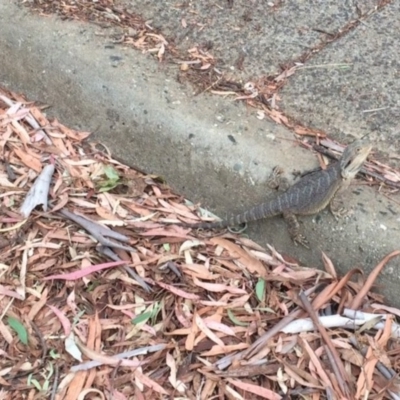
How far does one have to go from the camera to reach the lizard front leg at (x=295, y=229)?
2.96 meters

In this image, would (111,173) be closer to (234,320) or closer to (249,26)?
(234,320)

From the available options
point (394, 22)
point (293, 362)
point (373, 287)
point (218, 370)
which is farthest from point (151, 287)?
point (394, 22)

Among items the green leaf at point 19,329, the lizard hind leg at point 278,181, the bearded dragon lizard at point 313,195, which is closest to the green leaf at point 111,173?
the bearded dragon lizard at point 313,195

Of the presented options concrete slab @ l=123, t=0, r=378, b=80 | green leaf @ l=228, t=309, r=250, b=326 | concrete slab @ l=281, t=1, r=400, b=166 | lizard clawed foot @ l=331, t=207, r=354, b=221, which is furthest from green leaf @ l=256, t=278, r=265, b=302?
concrete slab @ l=123, t=0, r=378, b=80

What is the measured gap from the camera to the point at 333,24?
367 cm

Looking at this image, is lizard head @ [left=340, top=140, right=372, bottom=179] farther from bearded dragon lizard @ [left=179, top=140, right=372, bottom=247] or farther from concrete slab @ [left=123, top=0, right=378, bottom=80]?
concrete slab @ [left=123, top=0, right=378, bottom=80]

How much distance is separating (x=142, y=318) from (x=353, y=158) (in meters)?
1.09

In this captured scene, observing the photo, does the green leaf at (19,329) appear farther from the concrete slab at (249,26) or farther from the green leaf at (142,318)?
the concrete slab at (249,26)

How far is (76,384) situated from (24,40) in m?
1.91

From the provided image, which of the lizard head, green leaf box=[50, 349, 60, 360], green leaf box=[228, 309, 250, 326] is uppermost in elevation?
the lizard head

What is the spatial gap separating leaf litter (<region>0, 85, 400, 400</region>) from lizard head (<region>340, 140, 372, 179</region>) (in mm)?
382

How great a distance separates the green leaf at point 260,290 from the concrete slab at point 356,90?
2.57 feet

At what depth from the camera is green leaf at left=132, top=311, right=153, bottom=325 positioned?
2.72m

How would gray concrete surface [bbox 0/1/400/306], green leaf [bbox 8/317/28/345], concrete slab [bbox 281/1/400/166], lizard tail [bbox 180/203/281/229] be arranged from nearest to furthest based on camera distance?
1. green leaf [bbox 8/317/28/345]
2. gray concrete surface [bbox 0/1/400/306]
3. lizard tail [bbox 180/203/281/229]
4. concrete slab [bbox 281/1/400/166]
